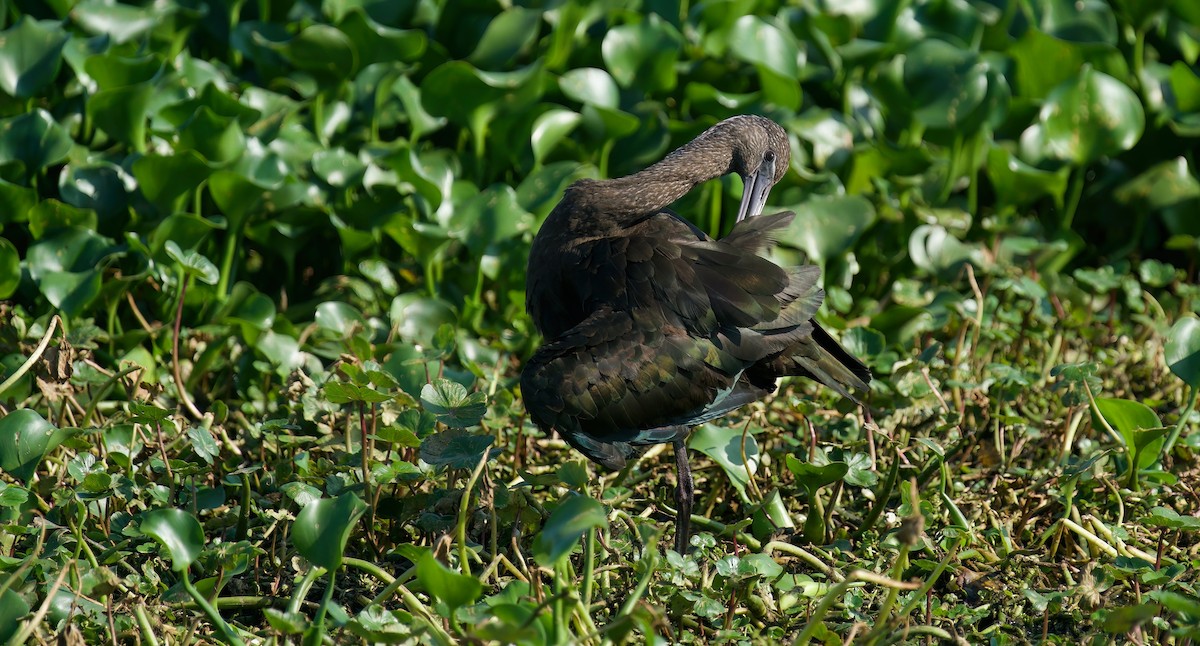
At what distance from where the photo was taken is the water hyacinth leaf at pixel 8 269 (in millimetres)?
4008

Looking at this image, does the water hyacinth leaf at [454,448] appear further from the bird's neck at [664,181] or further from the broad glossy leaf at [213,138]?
the broad glossy leaf at [213,138]

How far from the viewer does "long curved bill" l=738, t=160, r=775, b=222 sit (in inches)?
159

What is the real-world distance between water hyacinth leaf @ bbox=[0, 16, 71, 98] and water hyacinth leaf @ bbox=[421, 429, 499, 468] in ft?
7.58

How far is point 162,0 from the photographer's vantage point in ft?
16.5

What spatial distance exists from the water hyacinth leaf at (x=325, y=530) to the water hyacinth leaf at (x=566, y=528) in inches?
17.2

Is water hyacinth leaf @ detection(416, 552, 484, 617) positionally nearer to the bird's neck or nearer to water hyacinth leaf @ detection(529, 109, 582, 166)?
the bird's neck

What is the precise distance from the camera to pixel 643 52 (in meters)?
5.12

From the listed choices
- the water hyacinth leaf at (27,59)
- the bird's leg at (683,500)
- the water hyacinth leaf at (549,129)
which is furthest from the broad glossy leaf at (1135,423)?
the water hyacinth leaf at (27,59)

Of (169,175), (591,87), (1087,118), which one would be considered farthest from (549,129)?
(1087,118)

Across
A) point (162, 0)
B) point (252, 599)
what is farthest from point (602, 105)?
point (252, 599)

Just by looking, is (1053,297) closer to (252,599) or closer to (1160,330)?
(1160,330)

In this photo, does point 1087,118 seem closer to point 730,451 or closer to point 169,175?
point 730,451

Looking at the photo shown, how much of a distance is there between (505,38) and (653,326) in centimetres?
227

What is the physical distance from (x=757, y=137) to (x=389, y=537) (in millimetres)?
1666
